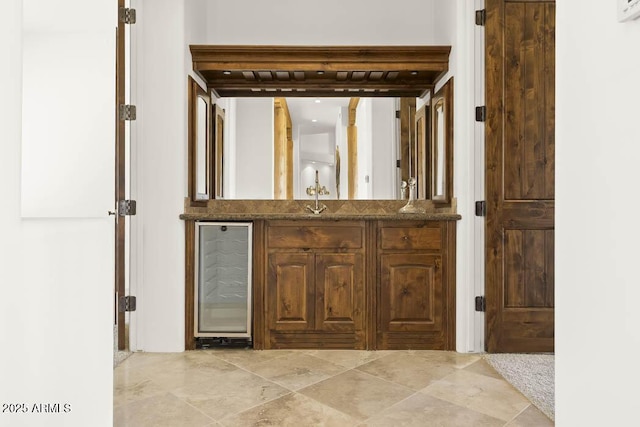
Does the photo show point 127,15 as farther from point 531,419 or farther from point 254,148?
point 531,419

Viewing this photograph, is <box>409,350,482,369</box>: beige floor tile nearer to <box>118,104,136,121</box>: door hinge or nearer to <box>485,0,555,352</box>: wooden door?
<box>485,0,555,352</box>: wooden door

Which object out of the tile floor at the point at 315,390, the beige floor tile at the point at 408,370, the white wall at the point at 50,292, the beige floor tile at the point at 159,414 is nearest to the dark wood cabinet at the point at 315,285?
the tile floor at the point at 315,390

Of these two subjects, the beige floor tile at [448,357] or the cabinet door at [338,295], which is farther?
the cabinet door at [338,295]

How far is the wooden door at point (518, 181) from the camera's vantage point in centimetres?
263

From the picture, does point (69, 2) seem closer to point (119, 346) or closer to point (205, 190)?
point (205, 190)

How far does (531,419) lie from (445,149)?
5.61 ft

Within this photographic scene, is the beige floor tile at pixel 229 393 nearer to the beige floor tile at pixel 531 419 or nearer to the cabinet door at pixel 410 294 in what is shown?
the cabinet door at pixel 410 294

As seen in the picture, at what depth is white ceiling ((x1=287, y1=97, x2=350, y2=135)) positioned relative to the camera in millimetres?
3262

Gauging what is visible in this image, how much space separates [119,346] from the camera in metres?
2.70

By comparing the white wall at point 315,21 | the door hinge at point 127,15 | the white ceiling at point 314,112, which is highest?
the white wall at point 315,21

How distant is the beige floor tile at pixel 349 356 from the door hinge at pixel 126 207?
1.42 m
